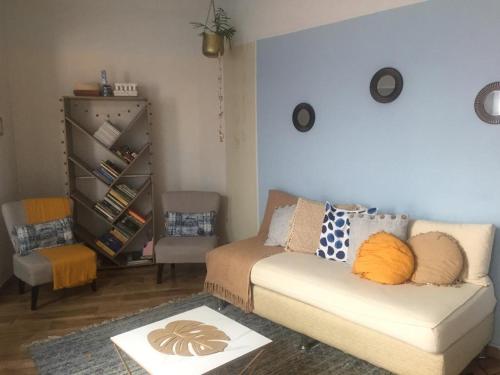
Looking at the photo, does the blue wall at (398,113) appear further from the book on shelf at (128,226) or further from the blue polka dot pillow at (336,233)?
the book on shelf at (128,226)

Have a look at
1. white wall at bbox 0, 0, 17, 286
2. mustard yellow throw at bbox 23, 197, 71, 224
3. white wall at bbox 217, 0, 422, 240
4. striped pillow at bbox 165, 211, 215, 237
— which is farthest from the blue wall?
white wall at bbox 0, 0, 17, 286

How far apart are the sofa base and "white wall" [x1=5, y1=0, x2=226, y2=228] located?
220 centimetres

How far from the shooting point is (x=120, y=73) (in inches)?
163

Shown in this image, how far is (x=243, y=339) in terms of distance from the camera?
2000mm

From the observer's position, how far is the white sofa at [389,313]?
1.99 meters

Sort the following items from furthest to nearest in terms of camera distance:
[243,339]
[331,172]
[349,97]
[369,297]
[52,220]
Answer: [52,220] < [331,172] < [349,97] < [369,297] < [243,339]

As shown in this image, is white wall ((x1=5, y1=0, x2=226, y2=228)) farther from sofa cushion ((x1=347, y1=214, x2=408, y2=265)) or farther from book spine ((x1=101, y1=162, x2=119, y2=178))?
sofa cushion ((x1=347, y1=214, x2=408, y2=265))

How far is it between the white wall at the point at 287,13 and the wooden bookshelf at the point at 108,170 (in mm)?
1250

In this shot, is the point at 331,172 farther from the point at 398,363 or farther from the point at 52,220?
the point at 52,220

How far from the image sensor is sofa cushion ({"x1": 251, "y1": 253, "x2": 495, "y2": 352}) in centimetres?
198

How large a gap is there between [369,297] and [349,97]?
1591mm

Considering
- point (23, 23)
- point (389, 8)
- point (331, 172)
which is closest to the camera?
point (389, 8)

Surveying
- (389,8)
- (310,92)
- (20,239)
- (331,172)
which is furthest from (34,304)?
(389,8)

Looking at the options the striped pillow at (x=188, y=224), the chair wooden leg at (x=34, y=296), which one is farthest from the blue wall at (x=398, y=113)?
the chair wooden leg at (x=34, y=296)
